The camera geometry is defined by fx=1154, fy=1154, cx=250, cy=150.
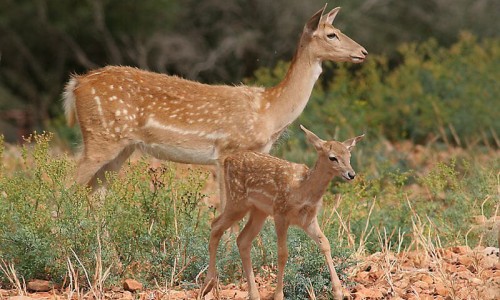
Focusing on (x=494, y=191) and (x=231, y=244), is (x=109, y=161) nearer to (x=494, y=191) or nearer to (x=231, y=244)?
(x=231, y=244)

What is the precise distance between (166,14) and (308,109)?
23.9 ft

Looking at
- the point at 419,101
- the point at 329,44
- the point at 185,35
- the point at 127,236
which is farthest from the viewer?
the point at 185,35

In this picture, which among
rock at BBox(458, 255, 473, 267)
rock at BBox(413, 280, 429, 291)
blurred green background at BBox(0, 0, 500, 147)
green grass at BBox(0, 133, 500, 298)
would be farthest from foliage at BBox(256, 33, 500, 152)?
rock at BBox(413, 280, 429, 291)

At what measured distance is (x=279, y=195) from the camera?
24.3 feet

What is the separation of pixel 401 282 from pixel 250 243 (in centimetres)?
111

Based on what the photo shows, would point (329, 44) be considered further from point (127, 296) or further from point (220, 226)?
point (127, 296)

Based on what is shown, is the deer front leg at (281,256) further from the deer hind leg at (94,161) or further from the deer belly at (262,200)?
the deer hind leg at (94,161)

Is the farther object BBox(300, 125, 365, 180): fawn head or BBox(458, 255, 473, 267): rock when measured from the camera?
BBox(458, 255, 473, 267): rock

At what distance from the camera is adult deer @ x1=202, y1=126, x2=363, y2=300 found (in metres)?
7.29

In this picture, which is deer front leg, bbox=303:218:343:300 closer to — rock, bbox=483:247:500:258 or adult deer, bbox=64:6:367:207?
rock, bbox=483:247:500:258

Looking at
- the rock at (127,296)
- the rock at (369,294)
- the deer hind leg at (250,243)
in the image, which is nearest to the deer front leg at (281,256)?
the deer hind leg at (250,243)

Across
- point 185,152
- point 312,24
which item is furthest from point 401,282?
point 312,24

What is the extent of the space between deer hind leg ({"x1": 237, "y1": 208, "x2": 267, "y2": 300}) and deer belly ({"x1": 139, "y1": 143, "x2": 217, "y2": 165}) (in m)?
2.32

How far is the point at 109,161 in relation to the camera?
9945 millimetres
